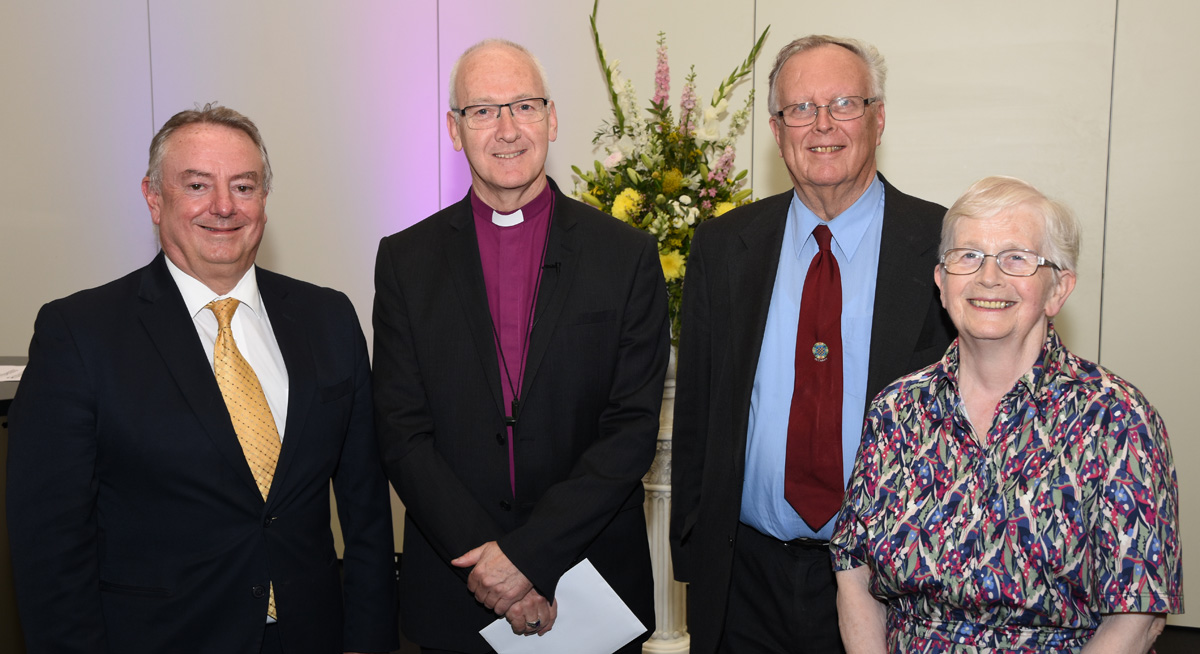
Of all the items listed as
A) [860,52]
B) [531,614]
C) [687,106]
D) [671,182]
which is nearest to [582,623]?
[531,614]

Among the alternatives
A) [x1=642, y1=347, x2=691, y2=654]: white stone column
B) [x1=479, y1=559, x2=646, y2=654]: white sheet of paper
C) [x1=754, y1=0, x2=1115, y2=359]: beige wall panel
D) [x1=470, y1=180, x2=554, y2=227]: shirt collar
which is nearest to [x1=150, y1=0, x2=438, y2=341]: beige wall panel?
[x1=754, y1=0, x2=1115, y2=359]: beige wall panel

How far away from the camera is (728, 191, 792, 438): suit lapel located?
234 cm

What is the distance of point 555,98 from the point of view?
493 centimetres

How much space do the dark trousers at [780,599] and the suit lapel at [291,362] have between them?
1.13 meters

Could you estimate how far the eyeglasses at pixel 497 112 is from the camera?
7.79ft

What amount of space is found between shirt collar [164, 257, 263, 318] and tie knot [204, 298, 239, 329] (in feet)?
0.07

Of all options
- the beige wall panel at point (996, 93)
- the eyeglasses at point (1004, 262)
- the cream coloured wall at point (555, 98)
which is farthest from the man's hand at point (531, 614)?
the beige wall panel at point (996, 93)

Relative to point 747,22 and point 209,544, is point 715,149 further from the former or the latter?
point 209,544

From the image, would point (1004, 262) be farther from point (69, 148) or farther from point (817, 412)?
point (69, 148)

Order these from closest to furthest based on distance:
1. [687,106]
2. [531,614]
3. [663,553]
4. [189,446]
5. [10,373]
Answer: [189,446]
[531,614]
[10,373]
[687,106]
[663,553]

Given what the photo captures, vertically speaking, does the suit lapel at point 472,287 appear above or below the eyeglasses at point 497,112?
below

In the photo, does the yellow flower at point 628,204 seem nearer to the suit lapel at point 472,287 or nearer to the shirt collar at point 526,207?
the shirt collar at point 526,207

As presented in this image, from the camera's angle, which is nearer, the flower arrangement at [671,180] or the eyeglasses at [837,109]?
the eyeglasses at [837,109]

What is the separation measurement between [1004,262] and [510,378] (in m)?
1.20
